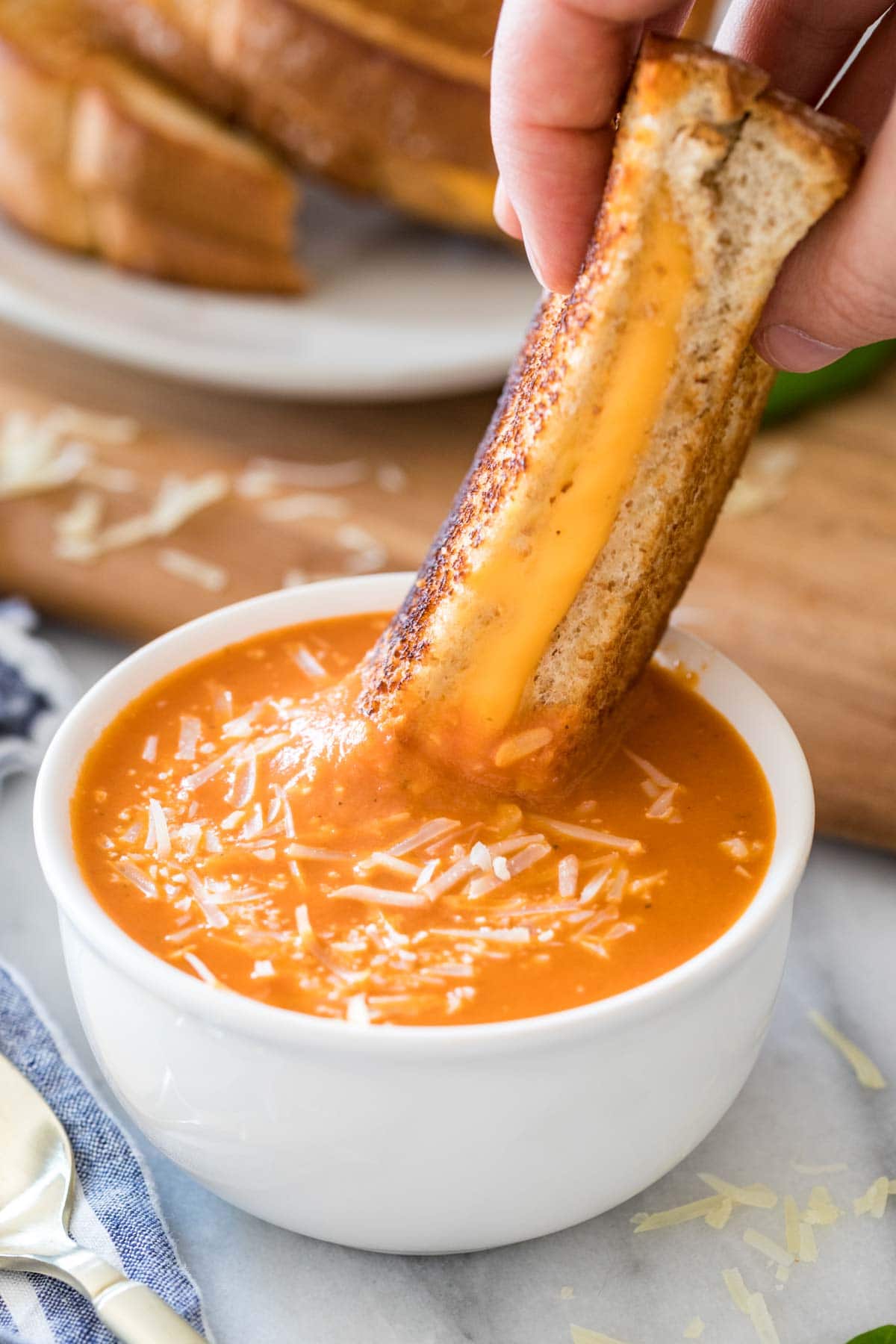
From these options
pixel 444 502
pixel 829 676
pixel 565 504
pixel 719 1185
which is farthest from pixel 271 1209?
pixel 444 502

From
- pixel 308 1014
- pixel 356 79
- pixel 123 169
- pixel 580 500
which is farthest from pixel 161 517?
pixel 308 1014

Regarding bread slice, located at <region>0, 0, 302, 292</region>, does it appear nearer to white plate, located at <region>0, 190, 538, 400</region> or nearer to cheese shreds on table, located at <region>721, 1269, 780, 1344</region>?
white plate, located at <region>0, 190, 538, 400</region>

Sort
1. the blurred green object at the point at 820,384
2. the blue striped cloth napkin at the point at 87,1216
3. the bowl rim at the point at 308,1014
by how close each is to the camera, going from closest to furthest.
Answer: the bowl rim at the point at 308,1014 < the blue striped cloth napkin at the point at 87,1216 < the blurred green object at the point at 820,384

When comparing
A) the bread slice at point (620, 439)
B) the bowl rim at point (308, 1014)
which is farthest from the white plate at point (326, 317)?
the bread slice at point (620, 439)

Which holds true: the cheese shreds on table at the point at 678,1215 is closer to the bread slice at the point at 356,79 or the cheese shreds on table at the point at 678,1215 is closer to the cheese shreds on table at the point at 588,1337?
the cheese shreds on table at the point at 588,1337

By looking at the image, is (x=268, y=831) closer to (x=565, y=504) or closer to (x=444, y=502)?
(x=565, y=504)
